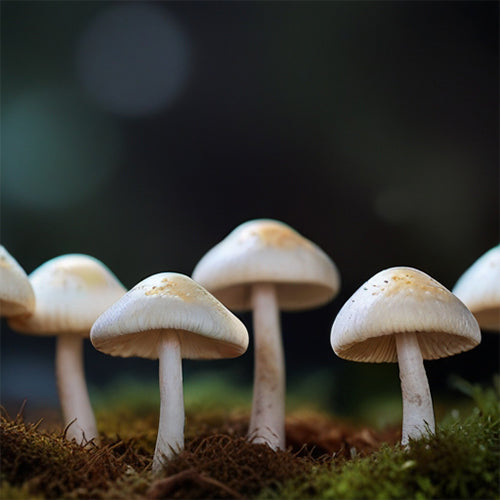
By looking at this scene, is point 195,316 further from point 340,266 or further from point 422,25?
point 422,25

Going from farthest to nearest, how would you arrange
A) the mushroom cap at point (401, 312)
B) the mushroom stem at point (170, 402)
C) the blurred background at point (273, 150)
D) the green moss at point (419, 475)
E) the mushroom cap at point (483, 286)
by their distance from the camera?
the blurred background at point (273, 150) < the mushroom cap at point (483, 286) < the mushroom stem at point (170, 402) < the mushroom cap at point (401, 312) < the green moss at point (419, 475)

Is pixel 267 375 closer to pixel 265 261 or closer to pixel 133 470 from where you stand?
pixel 265 261

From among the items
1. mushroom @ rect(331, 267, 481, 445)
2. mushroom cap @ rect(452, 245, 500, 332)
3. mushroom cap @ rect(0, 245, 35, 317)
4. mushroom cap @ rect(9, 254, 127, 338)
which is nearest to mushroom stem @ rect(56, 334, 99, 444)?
mushroom cap @ rect(9, 254, 127, 338)

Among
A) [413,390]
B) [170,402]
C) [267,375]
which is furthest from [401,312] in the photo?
[267,375]

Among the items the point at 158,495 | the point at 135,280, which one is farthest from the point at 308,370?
the point at 158,495

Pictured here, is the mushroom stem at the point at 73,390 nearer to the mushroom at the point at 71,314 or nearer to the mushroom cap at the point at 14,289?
the mushroom at the point at 71,314

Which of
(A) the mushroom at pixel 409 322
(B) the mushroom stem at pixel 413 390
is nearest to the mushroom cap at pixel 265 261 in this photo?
(A) the mushroom at pixel 409 322
